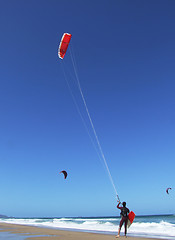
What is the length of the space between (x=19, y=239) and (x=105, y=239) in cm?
417

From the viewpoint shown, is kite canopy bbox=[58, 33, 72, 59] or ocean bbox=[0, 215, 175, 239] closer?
Result: ocean bbox=[0, 215, 175, 239]

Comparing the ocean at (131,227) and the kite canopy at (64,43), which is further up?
the kite canopy at (64,43)

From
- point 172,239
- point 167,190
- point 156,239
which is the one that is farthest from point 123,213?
point 167,190

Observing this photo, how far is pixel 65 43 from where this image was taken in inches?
595

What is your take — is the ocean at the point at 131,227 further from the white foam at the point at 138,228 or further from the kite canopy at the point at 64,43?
the kite canopy at the point at 64,43

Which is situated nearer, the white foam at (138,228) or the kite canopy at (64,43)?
the white foam at (138,228)

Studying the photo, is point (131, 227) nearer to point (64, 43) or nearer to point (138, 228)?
point (138, 228)

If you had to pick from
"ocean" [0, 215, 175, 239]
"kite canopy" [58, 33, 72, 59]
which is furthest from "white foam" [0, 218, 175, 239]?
"kite canopy" [58, 33, 72, 59]


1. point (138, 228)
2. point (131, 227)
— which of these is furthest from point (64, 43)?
point (131, 227)

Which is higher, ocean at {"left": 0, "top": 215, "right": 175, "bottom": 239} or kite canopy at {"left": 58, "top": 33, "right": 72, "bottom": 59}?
kite canopy at {"left": 58, "top": 33, "right": 72, "bottom": 59}

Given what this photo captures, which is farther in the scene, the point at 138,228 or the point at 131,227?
the point at 131,227

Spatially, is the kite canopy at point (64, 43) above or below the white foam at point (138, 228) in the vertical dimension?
above

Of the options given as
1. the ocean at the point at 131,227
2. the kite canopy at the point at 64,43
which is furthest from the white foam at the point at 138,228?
the kite canopy at the point at 64,43

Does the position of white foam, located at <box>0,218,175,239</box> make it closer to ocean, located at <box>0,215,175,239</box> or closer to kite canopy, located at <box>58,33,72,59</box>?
ocean, located at <box>0,215,175,239</box>
